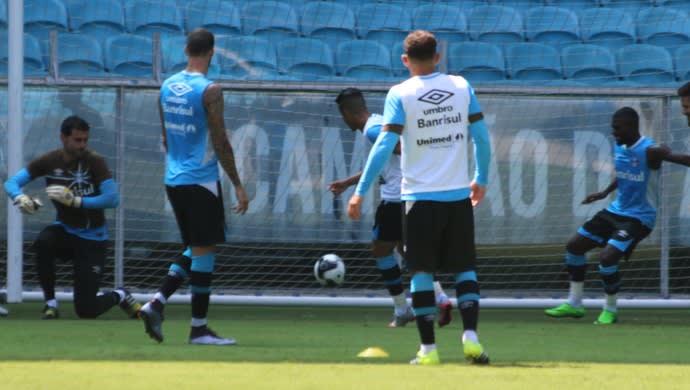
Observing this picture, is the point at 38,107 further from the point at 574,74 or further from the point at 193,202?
the point at 574,74

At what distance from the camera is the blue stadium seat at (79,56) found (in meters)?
14.0

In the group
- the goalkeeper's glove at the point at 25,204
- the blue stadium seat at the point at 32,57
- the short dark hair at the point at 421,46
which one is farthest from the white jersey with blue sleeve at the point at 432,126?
the blue stadium seat at the point at 32,57

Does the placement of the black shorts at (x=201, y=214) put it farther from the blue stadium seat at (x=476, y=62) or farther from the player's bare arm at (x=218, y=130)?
the blue stadium seat at (x=476, y=62)

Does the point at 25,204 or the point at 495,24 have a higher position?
the point at 495,24

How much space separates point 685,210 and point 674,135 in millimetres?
675

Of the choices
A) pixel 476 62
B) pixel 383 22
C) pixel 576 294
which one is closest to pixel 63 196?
pixel 576 294

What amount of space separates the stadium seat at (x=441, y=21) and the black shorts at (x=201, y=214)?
835 cm

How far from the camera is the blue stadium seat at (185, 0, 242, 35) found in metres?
15.3

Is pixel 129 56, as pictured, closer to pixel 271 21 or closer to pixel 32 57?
pixel 32 57

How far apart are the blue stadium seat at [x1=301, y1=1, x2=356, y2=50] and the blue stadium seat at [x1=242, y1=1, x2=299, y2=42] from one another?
0.19 metres

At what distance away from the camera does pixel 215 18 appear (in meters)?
15.4

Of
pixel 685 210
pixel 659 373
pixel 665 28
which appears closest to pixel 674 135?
pixel 685 210

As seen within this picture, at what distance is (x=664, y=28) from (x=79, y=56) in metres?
7.10

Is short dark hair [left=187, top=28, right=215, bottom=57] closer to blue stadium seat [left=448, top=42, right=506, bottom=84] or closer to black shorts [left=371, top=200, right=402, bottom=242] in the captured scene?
black shorts [left=371, top=200, right=402, bottom=242]
